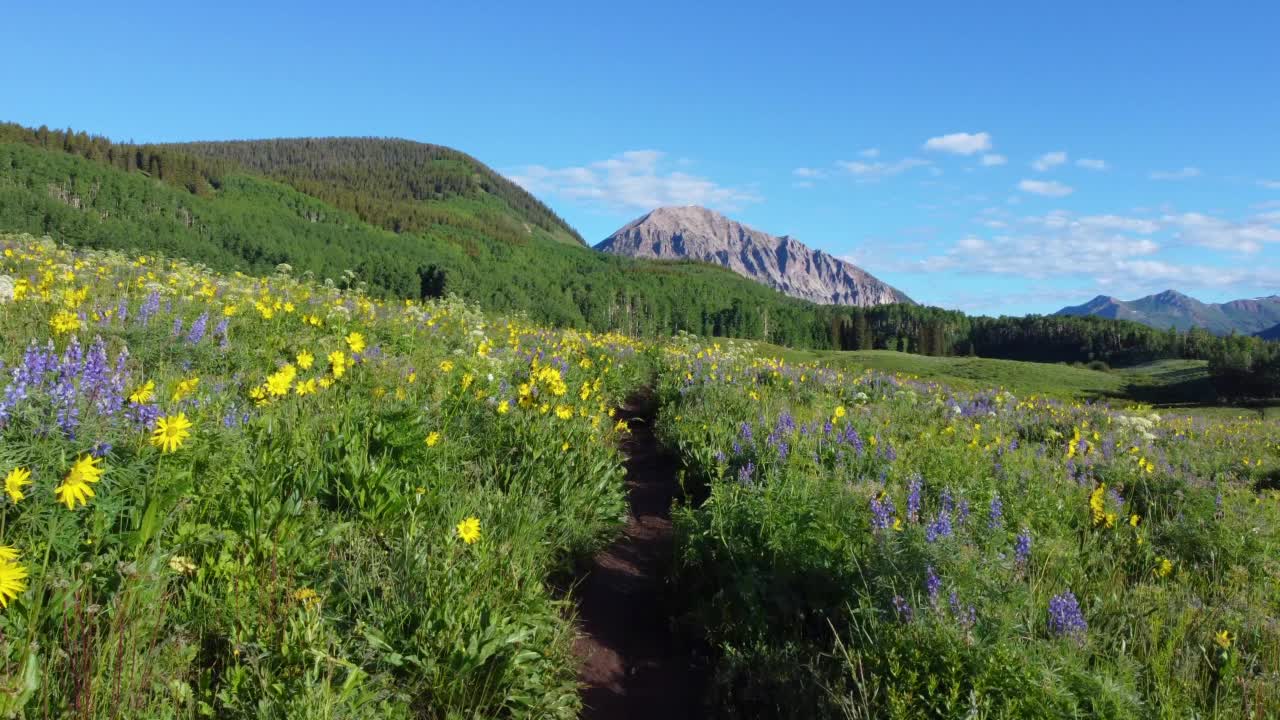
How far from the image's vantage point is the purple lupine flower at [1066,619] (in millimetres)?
3172

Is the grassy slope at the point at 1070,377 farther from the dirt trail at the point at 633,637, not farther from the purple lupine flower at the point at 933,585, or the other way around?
the purple lupine flower at the point at 933,585

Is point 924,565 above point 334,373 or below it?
below

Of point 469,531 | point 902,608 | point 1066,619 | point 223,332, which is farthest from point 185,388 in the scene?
point 1066,619

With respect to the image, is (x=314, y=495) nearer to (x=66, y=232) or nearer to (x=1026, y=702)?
(x=1026, y=702)

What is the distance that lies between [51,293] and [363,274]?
10741 centimetres

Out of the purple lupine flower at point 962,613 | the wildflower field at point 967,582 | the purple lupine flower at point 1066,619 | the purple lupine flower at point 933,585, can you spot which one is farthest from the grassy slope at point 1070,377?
the purple lupine flower at point 962,613

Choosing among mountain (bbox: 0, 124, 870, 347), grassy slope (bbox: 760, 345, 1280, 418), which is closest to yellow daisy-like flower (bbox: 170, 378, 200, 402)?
grassy slope (bbox: 760, 345, 1280, 418)

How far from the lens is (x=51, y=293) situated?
634 cm

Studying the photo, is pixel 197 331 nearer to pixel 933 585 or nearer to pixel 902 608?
pixel 902 608

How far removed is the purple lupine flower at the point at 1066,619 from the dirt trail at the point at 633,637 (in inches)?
80.2

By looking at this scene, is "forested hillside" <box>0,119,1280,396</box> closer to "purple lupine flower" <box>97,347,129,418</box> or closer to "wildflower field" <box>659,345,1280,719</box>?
"wildflower field" <box>659,345,1280,719</box>

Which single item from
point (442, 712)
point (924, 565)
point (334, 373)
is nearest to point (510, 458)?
point (334, 373)

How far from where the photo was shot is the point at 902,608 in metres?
3.20

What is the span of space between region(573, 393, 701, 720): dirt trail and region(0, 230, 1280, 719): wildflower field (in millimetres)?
200
